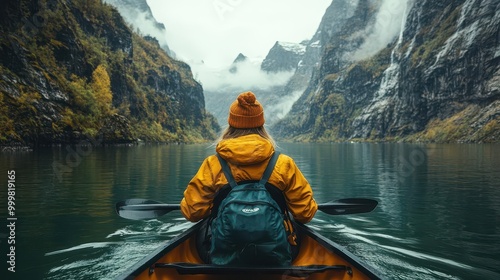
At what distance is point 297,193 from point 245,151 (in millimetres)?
936

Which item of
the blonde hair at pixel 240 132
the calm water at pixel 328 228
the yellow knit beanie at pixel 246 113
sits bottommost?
the calm water at pixel 328 228

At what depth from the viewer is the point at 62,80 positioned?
189ft

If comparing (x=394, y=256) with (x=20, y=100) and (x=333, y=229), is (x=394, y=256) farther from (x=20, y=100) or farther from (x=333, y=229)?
(x=20, y=100)

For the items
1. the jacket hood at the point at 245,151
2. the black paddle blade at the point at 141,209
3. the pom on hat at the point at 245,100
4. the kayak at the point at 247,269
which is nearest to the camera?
the jacket hood at the point at 245,151

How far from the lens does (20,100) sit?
139ft

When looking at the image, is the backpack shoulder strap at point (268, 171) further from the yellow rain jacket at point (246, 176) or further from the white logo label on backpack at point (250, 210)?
the white logo label on backpack at point (250, 210)

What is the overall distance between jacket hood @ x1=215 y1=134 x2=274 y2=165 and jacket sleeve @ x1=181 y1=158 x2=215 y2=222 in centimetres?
33

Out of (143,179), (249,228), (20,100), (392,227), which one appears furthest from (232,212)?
(20,100)

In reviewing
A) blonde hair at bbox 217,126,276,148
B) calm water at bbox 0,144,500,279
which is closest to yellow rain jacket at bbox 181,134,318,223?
blonde hair at bbox 217,126,276,148

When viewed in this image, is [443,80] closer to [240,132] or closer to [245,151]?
[240,132]

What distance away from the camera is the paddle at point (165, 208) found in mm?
7078

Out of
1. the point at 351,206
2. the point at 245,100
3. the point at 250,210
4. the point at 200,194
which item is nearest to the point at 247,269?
the point at 250,210

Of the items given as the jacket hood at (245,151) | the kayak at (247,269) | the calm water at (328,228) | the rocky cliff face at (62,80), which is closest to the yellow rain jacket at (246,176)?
the jacket hood at (245,151)

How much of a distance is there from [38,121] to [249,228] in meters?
49.9
